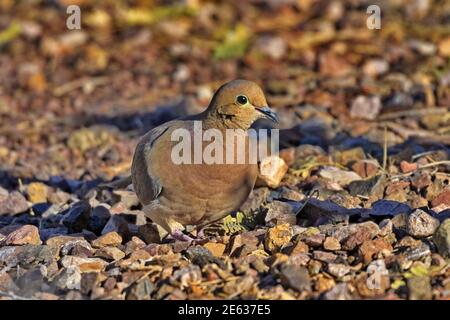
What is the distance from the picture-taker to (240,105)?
5402mm

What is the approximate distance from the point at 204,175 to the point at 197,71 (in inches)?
168

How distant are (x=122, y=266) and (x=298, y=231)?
101 cm

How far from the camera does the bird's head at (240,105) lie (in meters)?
5.39

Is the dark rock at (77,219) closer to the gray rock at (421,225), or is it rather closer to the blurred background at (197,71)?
the blurred background at (197,71)

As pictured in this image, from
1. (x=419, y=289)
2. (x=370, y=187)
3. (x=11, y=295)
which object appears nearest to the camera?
(x=419, y=289)

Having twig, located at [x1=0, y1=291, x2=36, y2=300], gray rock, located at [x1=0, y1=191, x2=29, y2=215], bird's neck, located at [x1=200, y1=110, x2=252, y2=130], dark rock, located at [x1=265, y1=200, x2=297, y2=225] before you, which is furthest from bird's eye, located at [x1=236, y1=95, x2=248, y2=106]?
gray rock, located at [x1=0, y1=191, x2=29, y2=215]

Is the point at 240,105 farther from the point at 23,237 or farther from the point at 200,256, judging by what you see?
the point at 23,237

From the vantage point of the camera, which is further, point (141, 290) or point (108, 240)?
point (108, 240)

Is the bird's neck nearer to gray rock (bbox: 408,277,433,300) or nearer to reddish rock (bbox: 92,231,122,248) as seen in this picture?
reddish rock (bbox: 92,231,122,248)

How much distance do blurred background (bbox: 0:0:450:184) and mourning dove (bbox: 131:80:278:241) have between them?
1.57 metres

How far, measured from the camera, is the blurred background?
299 inches

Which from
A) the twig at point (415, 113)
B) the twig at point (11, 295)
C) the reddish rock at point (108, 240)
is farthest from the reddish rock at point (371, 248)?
the twig at point (415, 113)

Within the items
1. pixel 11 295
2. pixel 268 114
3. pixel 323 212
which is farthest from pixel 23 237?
pixel 323 212

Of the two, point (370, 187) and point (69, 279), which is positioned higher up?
point (370, 187)
